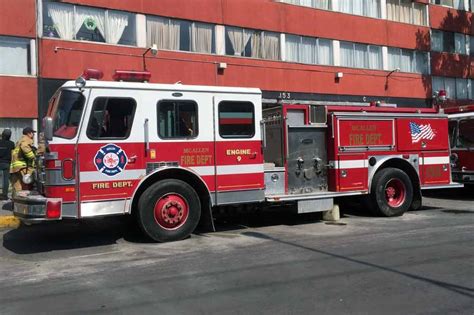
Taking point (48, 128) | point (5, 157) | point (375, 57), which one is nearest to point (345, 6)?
point (375, 57)

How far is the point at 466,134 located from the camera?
46.1ft

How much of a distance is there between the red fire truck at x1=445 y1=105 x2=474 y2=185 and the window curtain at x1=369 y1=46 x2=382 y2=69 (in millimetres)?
15773

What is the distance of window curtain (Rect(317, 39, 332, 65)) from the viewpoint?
89.9ft

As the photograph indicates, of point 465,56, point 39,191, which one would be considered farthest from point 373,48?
point 39,191

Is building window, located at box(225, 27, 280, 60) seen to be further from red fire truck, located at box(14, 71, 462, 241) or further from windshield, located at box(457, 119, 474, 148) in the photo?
red fire truck, located at box(14, 71, 462, 241)

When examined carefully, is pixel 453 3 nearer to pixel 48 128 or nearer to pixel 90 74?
pixel 90 74

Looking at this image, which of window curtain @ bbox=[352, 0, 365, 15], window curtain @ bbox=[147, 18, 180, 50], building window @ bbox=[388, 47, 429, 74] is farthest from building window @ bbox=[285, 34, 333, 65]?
window curtain @ bbox=[147, 18, 180, 50]

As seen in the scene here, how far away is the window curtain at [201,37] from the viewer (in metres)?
23.0

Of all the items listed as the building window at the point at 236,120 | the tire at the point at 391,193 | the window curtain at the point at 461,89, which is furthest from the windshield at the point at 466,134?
the window curtain at the point at 461,89

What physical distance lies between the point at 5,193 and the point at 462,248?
35.1ft

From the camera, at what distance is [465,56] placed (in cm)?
3469

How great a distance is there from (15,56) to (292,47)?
43.4 feet

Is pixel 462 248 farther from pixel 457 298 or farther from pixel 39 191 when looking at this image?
pixel 39 191

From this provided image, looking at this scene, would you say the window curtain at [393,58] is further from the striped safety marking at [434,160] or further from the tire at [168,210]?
the tire at [168,210]
